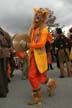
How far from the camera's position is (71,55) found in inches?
657

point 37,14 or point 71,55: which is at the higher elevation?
point 37,14

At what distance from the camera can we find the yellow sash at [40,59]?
31.7 feet

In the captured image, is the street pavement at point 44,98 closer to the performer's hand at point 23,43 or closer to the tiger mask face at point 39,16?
the performer's hand at point 23,43

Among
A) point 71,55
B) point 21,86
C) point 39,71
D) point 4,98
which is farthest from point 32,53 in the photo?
point 71,55

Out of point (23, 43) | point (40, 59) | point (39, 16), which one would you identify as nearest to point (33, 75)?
point (40, 59)

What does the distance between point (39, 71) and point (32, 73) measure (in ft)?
0.54

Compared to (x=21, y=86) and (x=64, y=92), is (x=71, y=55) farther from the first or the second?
(x=64, y=92)

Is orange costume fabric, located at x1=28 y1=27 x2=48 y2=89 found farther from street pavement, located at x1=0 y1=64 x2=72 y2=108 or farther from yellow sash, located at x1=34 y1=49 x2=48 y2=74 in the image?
street pavement, located at x1=0 y1=64 x2=72 y2=108

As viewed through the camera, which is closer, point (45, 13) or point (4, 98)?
point (45, 13)

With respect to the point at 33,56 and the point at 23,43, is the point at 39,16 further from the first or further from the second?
the point at 33,56

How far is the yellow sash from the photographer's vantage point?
9672 mm

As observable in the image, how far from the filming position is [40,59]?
382 inches

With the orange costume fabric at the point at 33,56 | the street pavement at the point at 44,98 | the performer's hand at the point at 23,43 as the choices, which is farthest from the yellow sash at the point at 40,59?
the street pavement at the point at 44,98

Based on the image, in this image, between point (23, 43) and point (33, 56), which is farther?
point (33, 56)
